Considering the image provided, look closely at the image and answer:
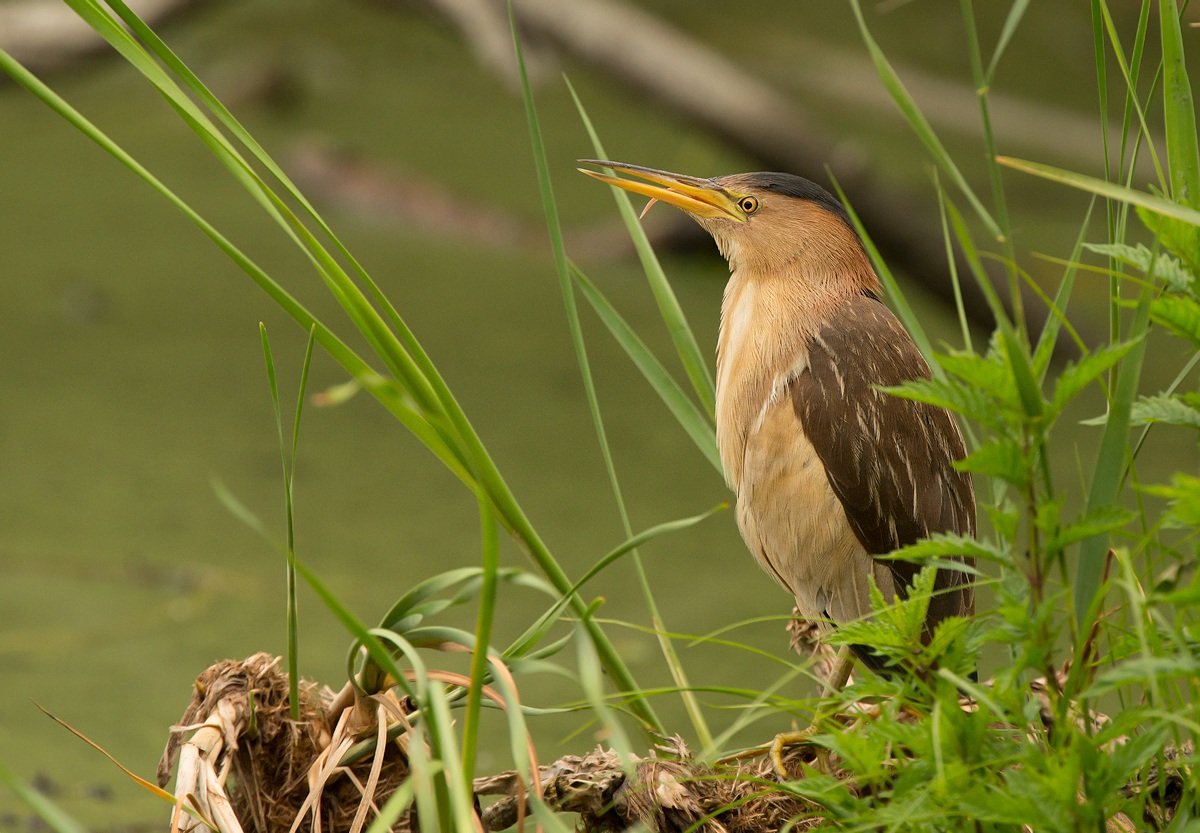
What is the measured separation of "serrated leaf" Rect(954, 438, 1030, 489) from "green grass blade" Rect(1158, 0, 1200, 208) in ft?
0.88

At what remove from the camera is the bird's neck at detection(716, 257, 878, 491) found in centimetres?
136

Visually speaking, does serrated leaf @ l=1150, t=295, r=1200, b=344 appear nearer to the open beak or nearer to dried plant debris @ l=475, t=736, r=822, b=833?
dried plant debris @ l=475, t=736, r=822, b=833

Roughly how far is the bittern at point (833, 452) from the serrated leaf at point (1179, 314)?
1.73ft

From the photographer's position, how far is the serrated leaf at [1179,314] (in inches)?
29.2

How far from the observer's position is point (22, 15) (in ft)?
10.3

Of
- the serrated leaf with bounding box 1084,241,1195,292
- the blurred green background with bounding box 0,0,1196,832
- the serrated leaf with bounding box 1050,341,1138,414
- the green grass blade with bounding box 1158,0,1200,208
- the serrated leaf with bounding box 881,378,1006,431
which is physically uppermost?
the green grass blade with bounding box 1158,0,1200,208

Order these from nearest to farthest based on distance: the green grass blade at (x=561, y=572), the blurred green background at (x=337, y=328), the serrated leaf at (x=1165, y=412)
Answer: the serrated leaf at (x=1165, y=412)
the green grass blade at (x=561, y=572)
the blurred green background at (x=337, y=328)

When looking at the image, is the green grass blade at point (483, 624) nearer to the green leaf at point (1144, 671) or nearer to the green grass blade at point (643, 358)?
the green leaf at point (1144, 671)

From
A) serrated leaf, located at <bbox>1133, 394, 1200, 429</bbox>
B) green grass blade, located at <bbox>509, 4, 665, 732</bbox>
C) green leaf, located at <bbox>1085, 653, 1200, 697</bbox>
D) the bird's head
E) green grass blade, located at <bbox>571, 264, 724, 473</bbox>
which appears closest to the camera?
green leaf, located at <bbox>1085, 653, 1200, 697</bbox>

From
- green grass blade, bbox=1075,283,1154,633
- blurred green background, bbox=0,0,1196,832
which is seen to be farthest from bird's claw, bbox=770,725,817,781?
blurred green background, bbox=0,0,1196,832

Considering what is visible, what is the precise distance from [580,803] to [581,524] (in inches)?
65.1

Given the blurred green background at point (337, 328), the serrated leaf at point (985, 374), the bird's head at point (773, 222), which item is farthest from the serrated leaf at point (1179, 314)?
the blurred green background at point (337, 328)

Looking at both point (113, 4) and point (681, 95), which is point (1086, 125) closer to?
point (681, 95)

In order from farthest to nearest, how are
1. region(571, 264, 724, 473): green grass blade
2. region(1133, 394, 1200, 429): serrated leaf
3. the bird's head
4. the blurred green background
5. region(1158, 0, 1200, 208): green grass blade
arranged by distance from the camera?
the blurred green background → the bird's head → region(571, 264, 724, 473): green grass blade → region(1158, 0, 1200, 208): green grass blade → region(1133, 394, 1200, 429): serrated leaf
